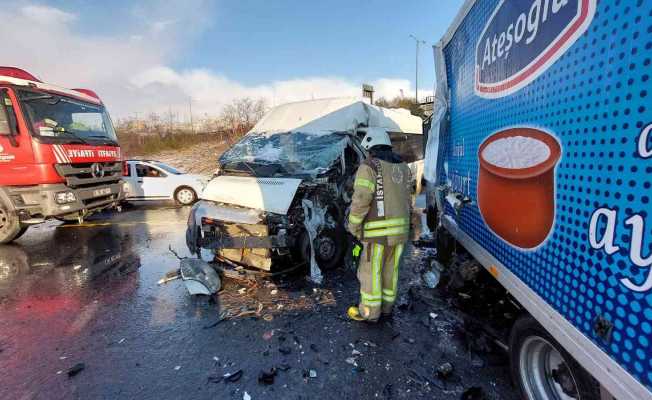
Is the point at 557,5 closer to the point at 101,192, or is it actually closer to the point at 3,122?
the point at 3,122

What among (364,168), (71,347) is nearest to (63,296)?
(71,347)

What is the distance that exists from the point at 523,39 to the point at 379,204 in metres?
1.69

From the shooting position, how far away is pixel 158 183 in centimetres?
1023

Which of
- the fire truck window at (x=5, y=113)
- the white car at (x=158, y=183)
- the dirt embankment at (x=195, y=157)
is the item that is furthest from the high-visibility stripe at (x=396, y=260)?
the dirt embankment at (x=195, y=157)

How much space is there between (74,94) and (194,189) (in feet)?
14.1

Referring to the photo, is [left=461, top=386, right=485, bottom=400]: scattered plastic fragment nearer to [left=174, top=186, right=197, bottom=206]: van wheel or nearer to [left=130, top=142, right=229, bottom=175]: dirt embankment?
[left=174, top=186, right=197, bottom=206]: van wheel

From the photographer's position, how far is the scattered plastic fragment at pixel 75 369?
8.31 feet

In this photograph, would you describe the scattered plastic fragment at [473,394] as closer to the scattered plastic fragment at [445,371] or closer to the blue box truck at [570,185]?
the scattered plastic fragment at [445,371]

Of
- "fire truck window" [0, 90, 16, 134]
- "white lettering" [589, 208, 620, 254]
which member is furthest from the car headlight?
"white lettering" [589, 208, 620, 254]

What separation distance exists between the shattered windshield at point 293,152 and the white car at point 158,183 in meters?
5.40

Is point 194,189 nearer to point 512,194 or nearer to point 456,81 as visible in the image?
point 456,81

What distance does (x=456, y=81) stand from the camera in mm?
3453

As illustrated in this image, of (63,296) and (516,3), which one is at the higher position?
(516,3)

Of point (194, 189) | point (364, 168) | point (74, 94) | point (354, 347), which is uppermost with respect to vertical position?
point (74, 94)
